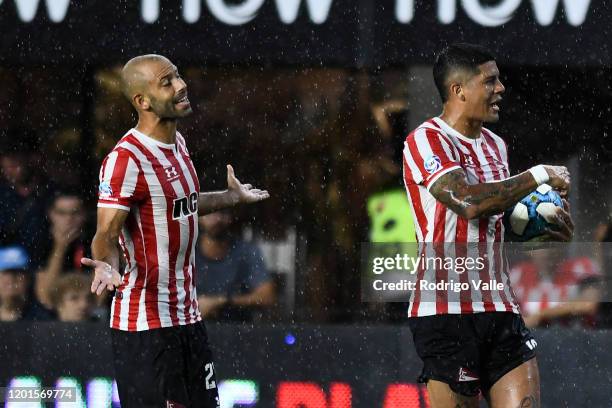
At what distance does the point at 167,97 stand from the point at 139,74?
0.18 m

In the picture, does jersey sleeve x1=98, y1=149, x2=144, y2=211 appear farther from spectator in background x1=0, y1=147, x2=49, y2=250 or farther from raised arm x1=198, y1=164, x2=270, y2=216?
spectator in background x1=0, y1=147, x2=49, y2=250

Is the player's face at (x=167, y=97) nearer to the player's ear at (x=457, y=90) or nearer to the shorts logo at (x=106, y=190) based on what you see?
the shorts logo at (x=106, y=190)

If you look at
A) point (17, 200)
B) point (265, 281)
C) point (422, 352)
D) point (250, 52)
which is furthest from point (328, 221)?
point (422, 352)

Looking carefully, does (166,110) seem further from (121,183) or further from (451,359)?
(451,359)

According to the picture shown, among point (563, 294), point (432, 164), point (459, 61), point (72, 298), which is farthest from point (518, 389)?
point (72, 298)

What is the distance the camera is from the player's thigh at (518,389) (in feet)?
18.0

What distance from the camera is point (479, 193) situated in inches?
215

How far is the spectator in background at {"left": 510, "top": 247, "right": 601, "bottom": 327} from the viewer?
8.18 metres

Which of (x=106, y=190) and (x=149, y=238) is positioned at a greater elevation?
(x=106, y=190)

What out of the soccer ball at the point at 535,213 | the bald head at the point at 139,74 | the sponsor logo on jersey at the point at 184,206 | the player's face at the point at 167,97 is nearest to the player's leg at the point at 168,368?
the sponsor logo on jersey at the point at 184,206

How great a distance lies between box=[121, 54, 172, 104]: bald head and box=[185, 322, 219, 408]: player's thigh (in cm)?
101

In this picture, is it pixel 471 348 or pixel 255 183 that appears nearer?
pixel 471 348

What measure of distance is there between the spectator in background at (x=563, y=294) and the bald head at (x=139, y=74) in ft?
10.3

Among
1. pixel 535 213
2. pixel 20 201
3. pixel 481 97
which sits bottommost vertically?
pixel 535 213
